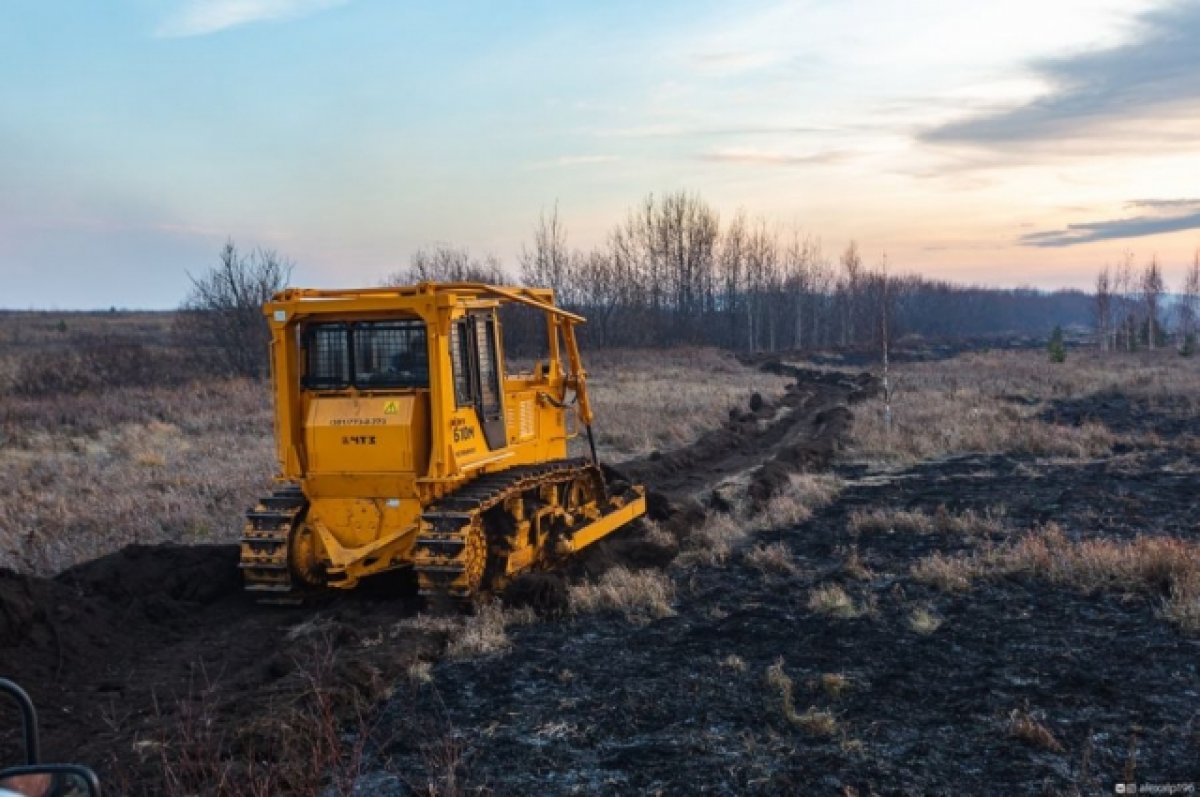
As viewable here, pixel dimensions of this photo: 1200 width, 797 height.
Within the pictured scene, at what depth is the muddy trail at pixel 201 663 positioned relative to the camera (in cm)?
590

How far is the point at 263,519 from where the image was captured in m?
9.75

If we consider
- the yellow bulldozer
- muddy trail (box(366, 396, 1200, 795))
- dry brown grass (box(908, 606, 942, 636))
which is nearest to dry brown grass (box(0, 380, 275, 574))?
the yellow bulldozer

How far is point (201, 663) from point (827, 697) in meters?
4.76

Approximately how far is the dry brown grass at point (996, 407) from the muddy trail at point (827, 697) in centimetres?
1043

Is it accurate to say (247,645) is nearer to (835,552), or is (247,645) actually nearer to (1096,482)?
(835,552)

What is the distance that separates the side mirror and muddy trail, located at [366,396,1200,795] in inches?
98.3

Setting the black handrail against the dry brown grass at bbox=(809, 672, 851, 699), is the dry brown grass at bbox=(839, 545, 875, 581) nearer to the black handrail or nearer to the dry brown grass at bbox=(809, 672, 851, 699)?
the dry brown grass at bbox=(809, 672, 851, 699)

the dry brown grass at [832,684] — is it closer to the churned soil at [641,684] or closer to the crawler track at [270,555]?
the churned soil at [641,684]

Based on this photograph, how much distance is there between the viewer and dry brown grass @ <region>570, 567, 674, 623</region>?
945 cm

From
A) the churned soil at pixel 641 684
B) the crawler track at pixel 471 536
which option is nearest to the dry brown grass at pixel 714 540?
the churned soil at pixel 641 684

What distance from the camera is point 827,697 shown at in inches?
281

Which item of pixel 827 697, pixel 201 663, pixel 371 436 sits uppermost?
pixel 371 436

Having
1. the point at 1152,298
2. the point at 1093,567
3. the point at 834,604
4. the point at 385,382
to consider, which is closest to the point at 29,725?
the point at 385,382

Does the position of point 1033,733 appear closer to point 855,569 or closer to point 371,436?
point 855,569
